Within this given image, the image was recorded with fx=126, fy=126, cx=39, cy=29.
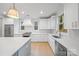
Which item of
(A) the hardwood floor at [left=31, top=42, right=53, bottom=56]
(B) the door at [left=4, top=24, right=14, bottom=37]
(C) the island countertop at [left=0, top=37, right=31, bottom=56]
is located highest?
(B) the door at [left=4, top=24, right=14, bottom=37]

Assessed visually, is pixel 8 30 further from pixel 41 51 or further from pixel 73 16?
pixel 73 16

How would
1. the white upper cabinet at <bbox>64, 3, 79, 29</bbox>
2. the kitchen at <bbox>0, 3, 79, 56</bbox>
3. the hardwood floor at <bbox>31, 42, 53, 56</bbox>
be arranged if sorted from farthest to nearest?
the hardwood floor at <bbox>31, 42, 53, 56</bbox>, the kitchen at <bbox>0, 3, 79, 56</bbox>, the white upper cabinet at <bbox>64, 3, 79, 29</bbox>

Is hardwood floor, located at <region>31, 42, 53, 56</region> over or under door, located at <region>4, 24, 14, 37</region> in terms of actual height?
under

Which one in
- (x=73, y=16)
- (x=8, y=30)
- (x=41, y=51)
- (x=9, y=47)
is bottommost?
(x=41, y=51)

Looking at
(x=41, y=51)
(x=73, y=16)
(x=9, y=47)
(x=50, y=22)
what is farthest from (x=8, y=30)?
(x=73, y=16)

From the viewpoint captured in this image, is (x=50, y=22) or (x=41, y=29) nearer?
(x=50, y=22)

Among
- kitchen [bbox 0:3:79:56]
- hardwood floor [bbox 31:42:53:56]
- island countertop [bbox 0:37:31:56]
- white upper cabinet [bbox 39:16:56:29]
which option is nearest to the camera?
island countertop [bbox 0:37:31:56]

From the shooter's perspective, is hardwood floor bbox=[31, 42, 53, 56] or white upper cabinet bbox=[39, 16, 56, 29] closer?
hardwood floor bbox=[31, 42, 53, 56]

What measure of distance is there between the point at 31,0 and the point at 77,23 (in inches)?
41.0

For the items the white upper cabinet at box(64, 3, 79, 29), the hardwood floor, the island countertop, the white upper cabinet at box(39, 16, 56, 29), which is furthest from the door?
the white upper cabinet at box(64, 3, 79, 29)

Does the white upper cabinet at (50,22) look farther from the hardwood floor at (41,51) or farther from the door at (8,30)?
the door at (8,30)

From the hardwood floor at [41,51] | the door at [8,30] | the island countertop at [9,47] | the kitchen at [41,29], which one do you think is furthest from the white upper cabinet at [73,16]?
the door at [8,30]

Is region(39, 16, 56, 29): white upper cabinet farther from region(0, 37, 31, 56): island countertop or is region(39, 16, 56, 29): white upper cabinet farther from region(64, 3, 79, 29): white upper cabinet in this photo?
region(64, 3, 79, 29): white upper cabinet

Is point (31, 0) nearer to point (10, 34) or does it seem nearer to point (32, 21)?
point (32, 21)
